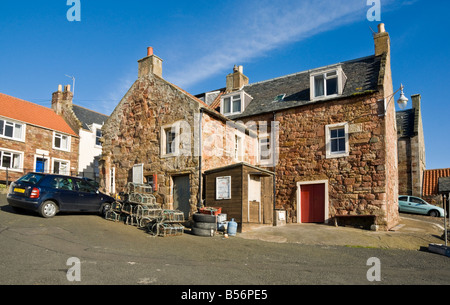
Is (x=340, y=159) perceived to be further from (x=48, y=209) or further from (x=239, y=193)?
(x=48, y=209)

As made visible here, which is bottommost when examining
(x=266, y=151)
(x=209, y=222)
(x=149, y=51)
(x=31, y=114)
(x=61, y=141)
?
(x=209, y=222)

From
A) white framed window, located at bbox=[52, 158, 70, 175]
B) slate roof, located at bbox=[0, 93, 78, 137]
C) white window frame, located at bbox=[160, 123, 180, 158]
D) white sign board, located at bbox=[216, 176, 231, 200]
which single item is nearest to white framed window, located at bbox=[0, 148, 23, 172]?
slate roof, located at bbox=[0, 93, 78, 137]

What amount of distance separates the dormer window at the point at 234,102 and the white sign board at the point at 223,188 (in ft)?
24.4

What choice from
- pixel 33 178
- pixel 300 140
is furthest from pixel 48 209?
pixel 300 140

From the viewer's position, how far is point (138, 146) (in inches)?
746

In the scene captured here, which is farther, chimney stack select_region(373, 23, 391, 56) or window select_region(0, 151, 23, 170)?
window select_region(0, 151, 23, 170)

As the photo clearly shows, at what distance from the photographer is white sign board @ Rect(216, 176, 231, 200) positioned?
1527 cm

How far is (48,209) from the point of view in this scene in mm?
13680

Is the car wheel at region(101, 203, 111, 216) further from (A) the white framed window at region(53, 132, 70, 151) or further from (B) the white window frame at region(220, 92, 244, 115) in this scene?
(A) the white framed window at region(53, 132, 70, 151)

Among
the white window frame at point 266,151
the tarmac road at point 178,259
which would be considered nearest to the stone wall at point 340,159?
the white window frame at point 266,151

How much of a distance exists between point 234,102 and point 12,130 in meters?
18.0

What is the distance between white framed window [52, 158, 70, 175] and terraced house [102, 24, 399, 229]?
1217 cm

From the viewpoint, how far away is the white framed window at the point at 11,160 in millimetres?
25977

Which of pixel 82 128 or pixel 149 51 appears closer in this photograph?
pixel 149 51
